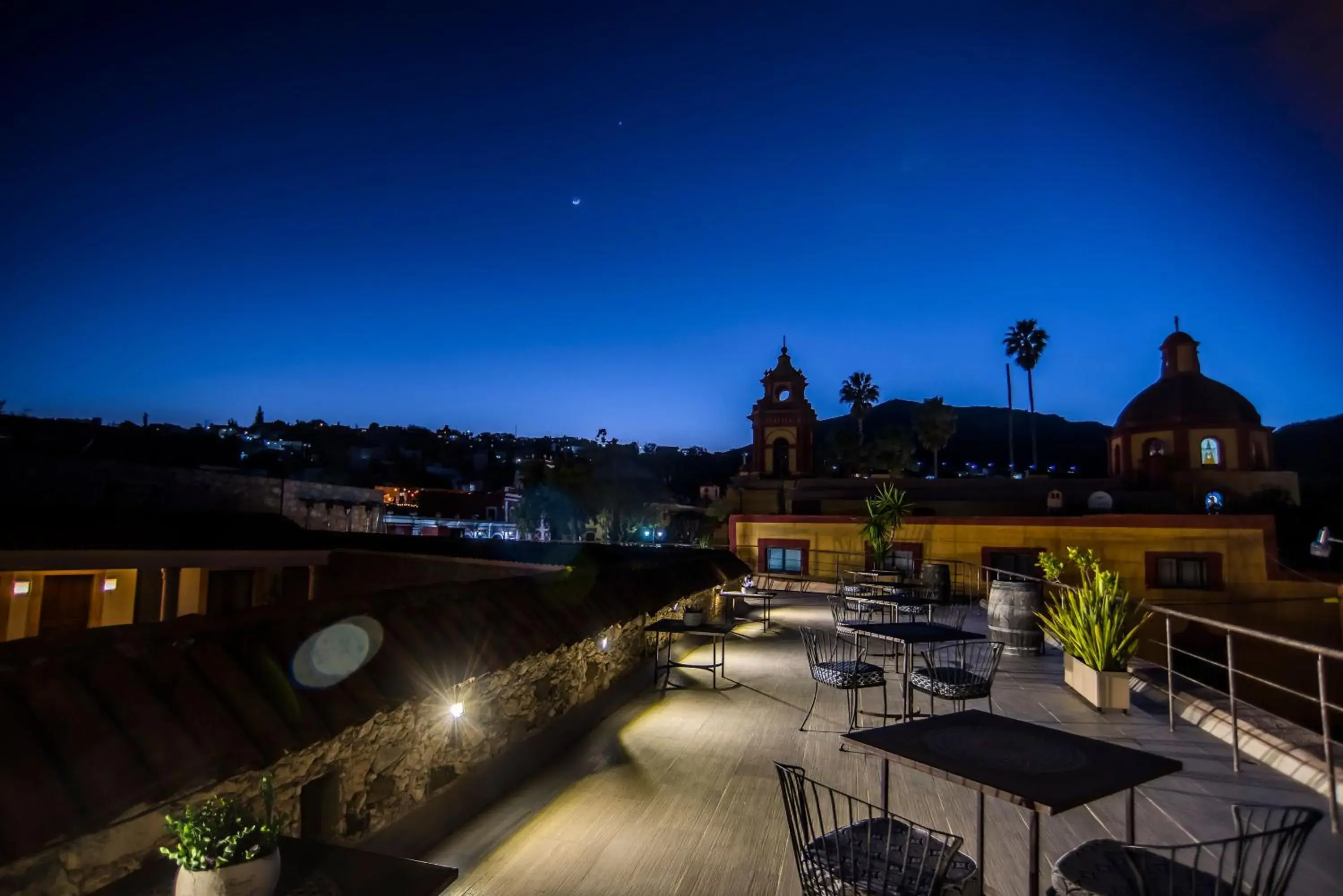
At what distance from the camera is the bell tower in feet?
141

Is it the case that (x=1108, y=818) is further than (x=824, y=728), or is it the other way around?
(x=824, y=728)

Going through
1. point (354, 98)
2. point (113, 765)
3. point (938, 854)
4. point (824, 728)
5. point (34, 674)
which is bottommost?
point (824, 728)

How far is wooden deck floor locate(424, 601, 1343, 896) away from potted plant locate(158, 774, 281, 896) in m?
1.62

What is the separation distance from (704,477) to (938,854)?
8372 cm

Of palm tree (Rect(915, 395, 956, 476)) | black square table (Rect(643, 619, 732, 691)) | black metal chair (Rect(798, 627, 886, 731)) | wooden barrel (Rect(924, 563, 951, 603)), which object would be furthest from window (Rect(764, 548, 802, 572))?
palm tree (Rect(915, 395, 956, 476))

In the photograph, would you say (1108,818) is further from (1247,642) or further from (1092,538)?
(1247,642)

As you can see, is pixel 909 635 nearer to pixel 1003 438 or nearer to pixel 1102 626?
pixel 1102 626

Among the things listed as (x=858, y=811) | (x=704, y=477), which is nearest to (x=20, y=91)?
(x=858, y=811)

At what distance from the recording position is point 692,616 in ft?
29.0

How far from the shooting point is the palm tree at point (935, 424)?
168 ft

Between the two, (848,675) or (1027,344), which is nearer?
(848,675)

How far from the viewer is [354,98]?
16.4 m

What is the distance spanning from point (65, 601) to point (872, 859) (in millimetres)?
16653

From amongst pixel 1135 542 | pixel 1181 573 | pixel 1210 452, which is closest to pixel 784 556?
pixel 1135 542
